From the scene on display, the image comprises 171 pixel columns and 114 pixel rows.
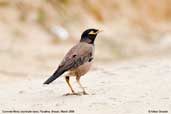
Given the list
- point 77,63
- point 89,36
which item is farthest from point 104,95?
point 89,36

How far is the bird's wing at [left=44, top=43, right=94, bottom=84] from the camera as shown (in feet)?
37.9

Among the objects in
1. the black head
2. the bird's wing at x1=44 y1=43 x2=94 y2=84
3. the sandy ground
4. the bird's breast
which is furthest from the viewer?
the black head

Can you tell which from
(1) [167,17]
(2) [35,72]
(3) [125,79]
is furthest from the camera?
(1) [167,17]

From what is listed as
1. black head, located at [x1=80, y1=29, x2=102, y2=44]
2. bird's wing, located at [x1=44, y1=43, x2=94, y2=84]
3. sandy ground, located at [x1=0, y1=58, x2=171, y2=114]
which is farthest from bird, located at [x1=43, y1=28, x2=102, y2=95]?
sandy ground, located at [x1=0, y1=58, x2=171, y2=114]

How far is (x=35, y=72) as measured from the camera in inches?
771

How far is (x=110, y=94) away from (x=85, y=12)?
1593 cm

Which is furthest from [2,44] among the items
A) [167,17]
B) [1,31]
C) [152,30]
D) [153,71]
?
[167,17]

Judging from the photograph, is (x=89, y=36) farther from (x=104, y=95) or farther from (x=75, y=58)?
(x=104, y=95)

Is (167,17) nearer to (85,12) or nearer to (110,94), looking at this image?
(85,12)

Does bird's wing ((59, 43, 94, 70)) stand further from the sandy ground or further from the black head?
the sandy ground

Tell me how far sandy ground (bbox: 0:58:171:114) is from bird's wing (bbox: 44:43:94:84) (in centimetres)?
40

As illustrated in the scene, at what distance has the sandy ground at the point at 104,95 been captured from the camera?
10.6m

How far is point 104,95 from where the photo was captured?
11.6 meters

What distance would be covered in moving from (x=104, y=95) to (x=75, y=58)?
0.72 metres
